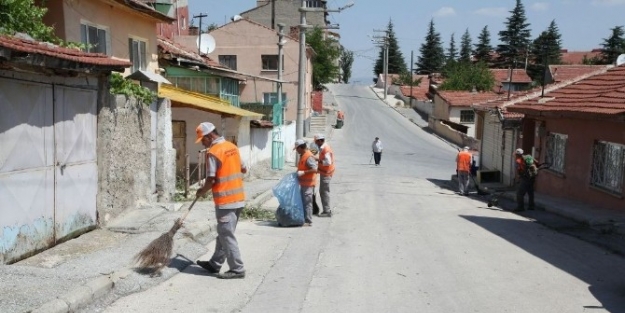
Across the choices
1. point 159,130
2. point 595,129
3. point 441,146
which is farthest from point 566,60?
point 159,130

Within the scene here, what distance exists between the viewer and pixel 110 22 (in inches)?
555

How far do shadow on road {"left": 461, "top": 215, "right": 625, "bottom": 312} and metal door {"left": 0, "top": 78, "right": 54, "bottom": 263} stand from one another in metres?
6.10

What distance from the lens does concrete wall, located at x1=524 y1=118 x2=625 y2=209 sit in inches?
551

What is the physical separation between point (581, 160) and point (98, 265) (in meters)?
12.9

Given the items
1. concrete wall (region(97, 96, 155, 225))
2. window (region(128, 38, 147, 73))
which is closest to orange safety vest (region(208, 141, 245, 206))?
concrete wall (region(97, 96, 155, 225))

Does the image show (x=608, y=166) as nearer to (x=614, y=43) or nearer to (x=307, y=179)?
(x=307, y=179)

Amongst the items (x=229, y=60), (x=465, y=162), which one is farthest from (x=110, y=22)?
(x=229, y=60)

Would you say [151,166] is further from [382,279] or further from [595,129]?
[595,129]

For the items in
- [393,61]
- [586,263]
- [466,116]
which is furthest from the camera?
[393,61]

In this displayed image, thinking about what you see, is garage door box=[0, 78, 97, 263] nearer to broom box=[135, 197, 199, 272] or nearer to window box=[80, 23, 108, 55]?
broom box=[135, 197, 199, 272]

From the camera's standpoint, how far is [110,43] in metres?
14.2

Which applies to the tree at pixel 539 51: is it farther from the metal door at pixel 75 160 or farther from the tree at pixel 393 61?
the metal door at pixel 75 160

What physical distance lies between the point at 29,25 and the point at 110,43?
15.6 ft

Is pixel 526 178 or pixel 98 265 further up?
pixel 526 178
